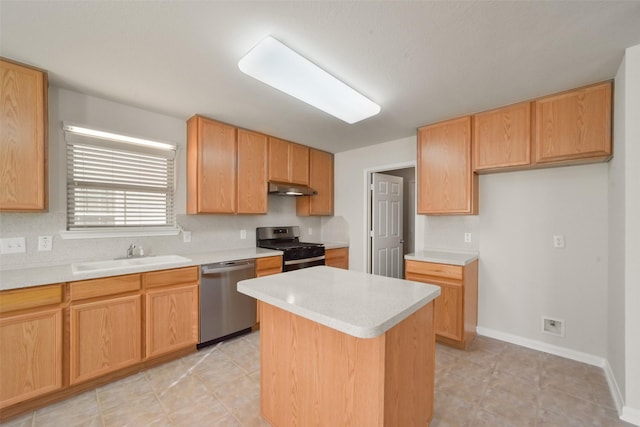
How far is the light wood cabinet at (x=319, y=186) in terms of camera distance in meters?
4.08

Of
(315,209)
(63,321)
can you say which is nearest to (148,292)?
(63,321)

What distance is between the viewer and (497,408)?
1.79 meters

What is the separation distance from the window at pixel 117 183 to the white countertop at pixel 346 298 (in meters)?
1.81

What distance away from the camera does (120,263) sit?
243 cm

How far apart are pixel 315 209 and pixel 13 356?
128 inches

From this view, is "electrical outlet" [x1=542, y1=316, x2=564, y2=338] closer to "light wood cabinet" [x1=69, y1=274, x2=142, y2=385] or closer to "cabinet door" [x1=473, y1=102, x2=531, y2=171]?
"cabinet door" [x1=473, y1=102, x2=531, y2=171]

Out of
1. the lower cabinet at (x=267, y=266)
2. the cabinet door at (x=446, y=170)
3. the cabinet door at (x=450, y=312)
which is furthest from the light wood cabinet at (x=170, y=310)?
the cabinet door at (x=446, y=170)

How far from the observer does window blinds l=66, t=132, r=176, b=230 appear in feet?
7.65

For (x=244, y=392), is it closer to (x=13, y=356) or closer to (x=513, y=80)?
(x=13, y=356)

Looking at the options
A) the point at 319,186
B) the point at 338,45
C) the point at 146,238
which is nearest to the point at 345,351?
the point at 338,45

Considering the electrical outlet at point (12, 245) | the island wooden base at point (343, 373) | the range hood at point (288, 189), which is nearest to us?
the island wooden base at point (343, 373)

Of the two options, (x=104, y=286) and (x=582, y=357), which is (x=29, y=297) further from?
(x=582, y=357)

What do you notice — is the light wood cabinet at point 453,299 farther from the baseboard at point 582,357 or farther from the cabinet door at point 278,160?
the cabinet door at point 278,160

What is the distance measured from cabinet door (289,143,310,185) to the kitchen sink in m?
1.80
